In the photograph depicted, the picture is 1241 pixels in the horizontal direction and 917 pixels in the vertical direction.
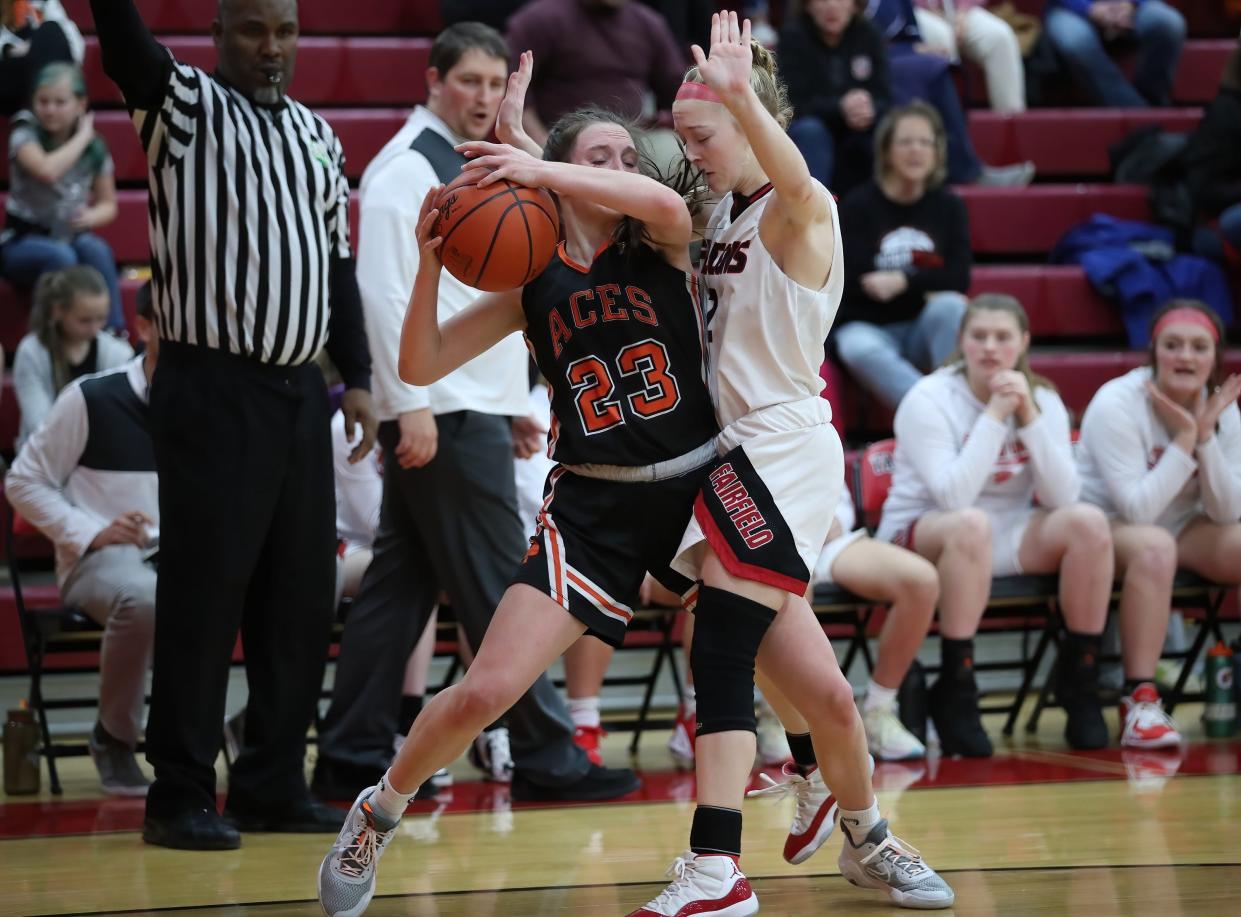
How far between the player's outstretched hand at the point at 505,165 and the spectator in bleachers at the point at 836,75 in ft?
15.6

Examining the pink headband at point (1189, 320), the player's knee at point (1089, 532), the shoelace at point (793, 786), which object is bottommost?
the shoelace at point (793, 786)

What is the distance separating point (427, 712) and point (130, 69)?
1753mm

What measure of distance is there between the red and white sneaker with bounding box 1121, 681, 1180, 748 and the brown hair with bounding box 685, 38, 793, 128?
9.80ft

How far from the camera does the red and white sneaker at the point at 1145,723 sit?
543 cm

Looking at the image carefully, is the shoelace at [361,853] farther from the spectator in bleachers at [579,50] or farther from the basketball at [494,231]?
the spectator in bleachers at [579,50]

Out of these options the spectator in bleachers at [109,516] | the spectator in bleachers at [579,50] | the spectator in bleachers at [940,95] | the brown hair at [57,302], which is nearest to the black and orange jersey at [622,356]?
the spectator in bleachers at [109,516]

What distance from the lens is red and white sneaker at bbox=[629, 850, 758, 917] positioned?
301 centimetres

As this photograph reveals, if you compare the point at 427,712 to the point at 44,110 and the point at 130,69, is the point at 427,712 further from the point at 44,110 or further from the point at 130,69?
the point at 44,110

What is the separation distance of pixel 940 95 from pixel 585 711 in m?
4.53

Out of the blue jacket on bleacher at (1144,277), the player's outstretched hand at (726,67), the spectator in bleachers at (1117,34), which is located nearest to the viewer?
the player's outstretched hand at (726,67)

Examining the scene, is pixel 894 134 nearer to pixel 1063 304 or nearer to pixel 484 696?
pixel 1063 304

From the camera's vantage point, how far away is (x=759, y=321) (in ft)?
10.4

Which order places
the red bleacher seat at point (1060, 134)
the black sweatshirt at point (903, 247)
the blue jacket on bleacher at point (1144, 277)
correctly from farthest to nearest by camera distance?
the red bleacher seat at point (1060, 134) < the blue jacket on bleacher at point (1144, 277) < the black sweatshirt at point (903, 247)

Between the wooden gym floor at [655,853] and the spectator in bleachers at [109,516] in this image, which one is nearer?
the wooden gym floor at [655,853]
